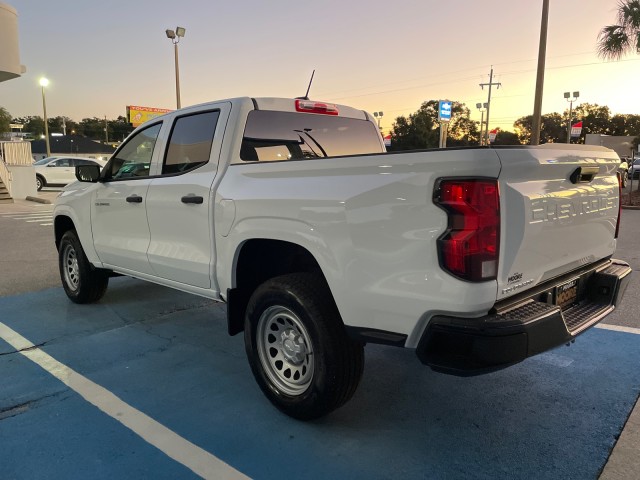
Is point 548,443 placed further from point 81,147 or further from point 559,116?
point 559,116

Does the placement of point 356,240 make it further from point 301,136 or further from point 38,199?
point 38,199

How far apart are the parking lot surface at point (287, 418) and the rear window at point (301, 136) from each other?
5.58 ft

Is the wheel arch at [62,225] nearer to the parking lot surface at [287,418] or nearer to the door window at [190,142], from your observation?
the parking lot surface at [287,418]

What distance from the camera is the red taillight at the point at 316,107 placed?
4.04 m

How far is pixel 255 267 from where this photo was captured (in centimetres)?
343

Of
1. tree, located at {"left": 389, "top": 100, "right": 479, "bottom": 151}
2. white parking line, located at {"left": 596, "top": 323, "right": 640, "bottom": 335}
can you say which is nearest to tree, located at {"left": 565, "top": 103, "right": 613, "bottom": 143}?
tree, located at {"left": 389, "top": 100, "right": 479, "bottom": 151}

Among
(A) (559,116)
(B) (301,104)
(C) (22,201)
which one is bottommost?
(C) (22,201)


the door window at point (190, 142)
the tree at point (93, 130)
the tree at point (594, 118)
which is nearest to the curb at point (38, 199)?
the door window at point (190, 142)

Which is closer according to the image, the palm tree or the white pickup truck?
the white pickup truck

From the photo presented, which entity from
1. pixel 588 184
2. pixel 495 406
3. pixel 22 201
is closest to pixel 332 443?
pixel 495 406

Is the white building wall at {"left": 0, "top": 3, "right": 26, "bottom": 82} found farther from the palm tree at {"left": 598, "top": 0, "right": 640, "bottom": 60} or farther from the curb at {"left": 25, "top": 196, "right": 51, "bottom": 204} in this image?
the palm tree at {"left": 598, "top": 0, "right": 640, "bottom": 60}

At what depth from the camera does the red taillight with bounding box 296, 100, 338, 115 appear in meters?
4.04

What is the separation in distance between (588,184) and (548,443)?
1.50m

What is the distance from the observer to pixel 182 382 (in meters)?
3.62
